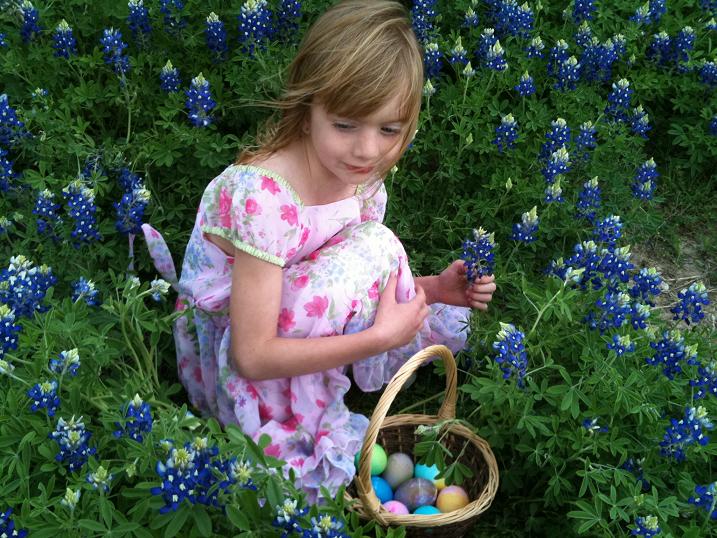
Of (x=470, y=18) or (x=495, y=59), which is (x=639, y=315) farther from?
(x=470, y=18)

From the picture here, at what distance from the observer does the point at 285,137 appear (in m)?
2.50

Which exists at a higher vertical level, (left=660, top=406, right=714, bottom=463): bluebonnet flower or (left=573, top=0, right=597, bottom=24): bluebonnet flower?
(left=573, top=0, right=597, bottom=24): bluebonnet flower

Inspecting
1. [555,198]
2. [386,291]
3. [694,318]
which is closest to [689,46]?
[555,198]

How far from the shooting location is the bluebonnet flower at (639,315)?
2.63 m

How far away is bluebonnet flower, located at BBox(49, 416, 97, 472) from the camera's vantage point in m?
2.01

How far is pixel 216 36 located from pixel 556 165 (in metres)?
1.46

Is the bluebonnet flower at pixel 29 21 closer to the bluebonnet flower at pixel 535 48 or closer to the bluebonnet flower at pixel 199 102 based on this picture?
the bluebonnet flower at pixel 199 102

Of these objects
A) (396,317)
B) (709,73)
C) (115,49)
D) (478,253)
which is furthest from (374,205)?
(709,73)

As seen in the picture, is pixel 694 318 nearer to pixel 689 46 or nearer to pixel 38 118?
pixel 689 46

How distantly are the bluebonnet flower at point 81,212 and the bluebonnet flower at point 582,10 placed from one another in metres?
2.36

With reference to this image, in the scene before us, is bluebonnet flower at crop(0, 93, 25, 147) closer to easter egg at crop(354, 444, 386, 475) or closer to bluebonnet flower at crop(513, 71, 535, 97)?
easter egg at crop(354, 444, 386, 475)

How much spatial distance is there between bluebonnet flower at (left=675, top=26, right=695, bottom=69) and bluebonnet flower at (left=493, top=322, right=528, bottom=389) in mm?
2238

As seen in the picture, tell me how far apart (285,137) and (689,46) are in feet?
8.01

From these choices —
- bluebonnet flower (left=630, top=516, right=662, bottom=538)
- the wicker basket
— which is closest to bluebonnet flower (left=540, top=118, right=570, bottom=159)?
the wicker basket
